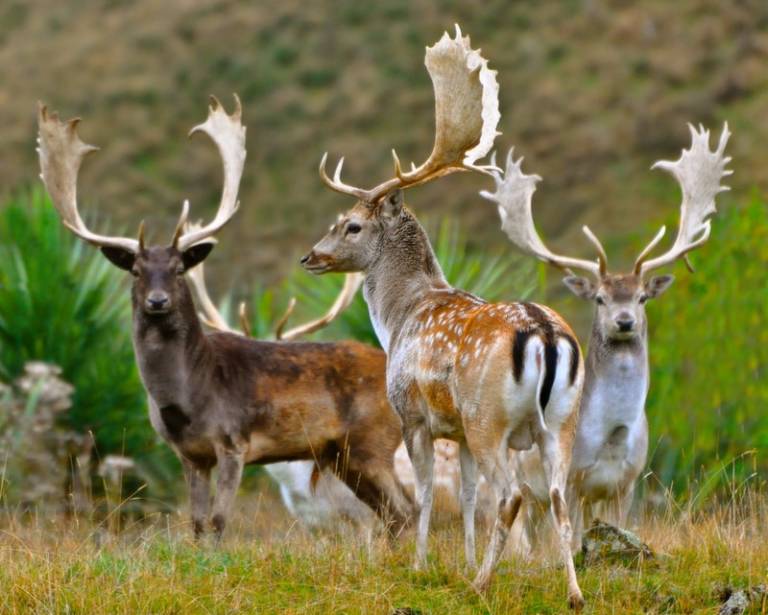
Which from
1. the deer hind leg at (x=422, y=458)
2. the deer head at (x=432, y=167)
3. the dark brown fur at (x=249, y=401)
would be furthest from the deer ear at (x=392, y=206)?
the deer hind leg at (x=422, y=458)

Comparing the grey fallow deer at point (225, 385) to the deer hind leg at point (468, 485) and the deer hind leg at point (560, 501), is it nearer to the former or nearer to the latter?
the deer hind leg at point (468, 485)

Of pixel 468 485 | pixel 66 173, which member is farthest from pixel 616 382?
pixel 66 173

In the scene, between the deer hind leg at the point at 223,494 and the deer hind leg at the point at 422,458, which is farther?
the deer hind leg at the point at 223,494

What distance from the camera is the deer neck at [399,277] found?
9.05m

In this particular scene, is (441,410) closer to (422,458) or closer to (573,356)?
(422,458)

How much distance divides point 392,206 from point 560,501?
2.71m

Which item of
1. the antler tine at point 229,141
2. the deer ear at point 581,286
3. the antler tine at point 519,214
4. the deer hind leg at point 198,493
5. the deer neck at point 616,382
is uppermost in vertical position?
the antler tine at point 229,141

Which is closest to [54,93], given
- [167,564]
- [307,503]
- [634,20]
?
[634,20]

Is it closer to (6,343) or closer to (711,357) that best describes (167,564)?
(6,343)

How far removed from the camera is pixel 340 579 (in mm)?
7684

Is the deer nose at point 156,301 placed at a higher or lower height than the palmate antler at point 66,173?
lower

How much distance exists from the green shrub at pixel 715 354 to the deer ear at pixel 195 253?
5549 mm

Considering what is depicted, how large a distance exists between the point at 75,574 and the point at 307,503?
4818mm

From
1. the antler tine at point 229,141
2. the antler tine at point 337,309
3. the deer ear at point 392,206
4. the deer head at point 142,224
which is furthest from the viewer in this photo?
the antler tine at point 337,309
